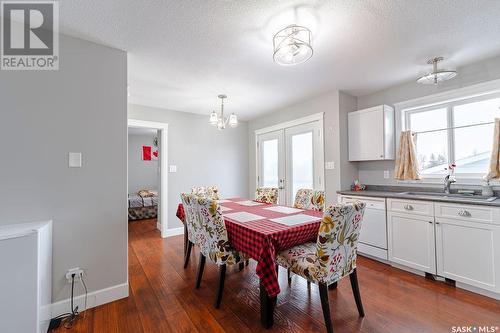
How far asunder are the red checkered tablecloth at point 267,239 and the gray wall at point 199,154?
2.45 metres

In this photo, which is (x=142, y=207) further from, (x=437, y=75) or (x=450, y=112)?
(x=450, y=112)

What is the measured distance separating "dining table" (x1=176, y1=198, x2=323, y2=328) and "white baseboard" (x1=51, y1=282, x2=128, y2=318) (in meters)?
1.16

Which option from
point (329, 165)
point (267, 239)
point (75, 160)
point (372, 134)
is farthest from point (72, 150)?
point (372, 134)

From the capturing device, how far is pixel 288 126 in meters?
4.17

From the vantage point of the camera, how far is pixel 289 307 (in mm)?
1881

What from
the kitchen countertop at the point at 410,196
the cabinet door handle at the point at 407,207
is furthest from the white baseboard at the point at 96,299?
the cabinet door handle at the point at 407,207

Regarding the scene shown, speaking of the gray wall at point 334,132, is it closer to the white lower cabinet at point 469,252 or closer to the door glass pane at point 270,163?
the door glass pane at point 270,163

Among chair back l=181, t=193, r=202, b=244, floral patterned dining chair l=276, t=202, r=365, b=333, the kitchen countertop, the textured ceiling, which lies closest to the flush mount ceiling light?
the textured ceiling

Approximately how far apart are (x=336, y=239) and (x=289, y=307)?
0.85 m

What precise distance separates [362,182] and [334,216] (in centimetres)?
244

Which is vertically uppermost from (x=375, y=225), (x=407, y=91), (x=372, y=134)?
(x=407, y=91)

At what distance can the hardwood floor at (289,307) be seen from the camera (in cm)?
166

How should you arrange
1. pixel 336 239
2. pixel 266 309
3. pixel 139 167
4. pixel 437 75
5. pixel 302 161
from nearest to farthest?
1. pixel 336 239
2. pixel 266 309
3. pixel 437 75
4. pixel 302 161
5. pixel 139 167

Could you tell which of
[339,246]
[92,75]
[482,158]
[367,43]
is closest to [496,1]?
[367,43]
